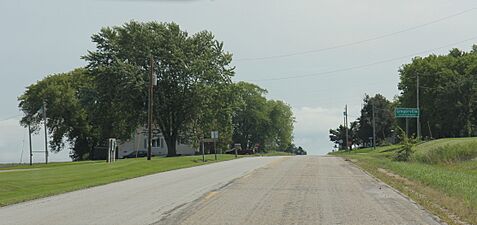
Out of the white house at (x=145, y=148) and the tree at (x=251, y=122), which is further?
the tree at (x=251, y=122)

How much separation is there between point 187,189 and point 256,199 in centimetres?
438

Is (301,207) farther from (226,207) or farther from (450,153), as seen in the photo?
(450,153)

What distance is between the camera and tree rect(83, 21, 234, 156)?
207 feet

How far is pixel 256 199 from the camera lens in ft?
53.8

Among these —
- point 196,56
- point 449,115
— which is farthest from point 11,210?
point 449,115

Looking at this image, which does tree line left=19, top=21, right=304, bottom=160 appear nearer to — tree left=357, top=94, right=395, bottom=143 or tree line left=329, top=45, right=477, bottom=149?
tree line left=329, top=45, right=477, bottom=149

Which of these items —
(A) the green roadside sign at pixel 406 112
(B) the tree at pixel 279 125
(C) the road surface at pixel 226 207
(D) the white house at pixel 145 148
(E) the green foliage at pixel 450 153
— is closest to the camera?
(C) the road surface at pixel 226 207

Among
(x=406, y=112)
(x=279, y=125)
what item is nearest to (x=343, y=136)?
(x=279, y=125)

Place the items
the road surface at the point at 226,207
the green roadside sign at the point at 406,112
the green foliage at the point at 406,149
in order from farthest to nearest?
1. the green roadside sign at the point at 406,112
2. the green foliage at the point at 406,149
3. the road surface at the point at 226,207

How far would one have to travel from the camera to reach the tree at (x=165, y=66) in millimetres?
63125

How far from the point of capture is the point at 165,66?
64875 millimetres

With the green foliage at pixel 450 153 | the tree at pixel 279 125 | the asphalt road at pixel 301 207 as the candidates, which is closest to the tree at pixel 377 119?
the tree at pixel 279 125

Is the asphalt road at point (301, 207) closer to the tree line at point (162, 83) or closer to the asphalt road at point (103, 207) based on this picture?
the asphalt road at point (103, 207)

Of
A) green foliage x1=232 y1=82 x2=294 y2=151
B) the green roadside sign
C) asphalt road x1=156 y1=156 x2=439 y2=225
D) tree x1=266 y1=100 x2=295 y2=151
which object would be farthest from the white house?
asphalt road x1=156 y1=156 x2=439 y2=225
